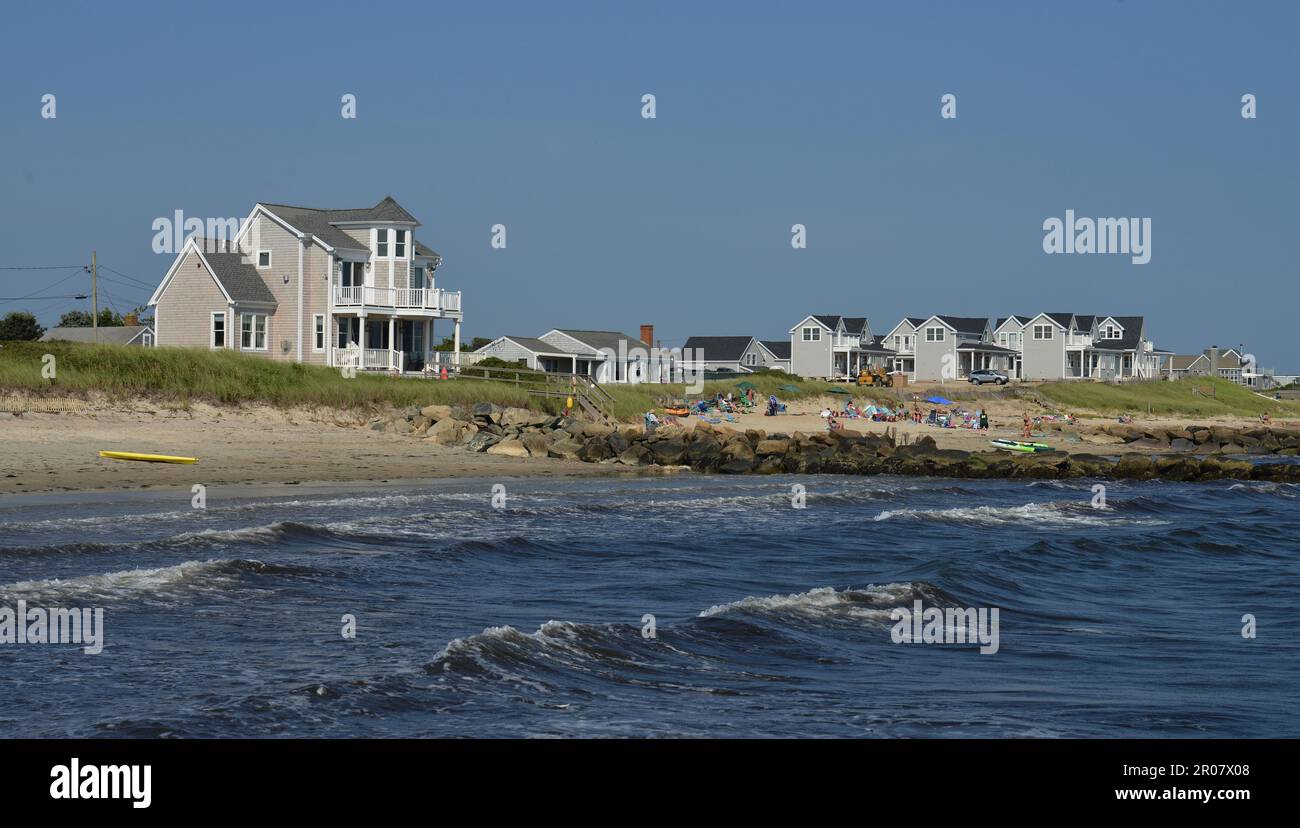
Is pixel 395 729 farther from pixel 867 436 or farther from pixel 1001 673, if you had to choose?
pixel 867 436

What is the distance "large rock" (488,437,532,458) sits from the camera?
3728 centimetres

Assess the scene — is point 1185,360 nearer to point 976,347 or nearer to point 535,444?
point 976,347

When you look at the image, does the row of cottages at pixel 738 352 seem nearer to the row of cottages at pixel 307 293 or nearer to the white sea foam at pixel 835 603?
the row of cottages at pixel 307 293

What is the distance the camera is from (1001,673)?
11.9 m

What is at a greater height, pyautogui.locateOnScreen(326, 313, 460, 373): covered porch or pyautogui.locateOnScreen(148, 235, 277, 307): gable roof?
pyautogui.locateOnScreen(148, 235, 277, 307): gable roof

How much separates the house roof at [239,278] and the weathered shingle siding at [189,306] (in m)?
0.47

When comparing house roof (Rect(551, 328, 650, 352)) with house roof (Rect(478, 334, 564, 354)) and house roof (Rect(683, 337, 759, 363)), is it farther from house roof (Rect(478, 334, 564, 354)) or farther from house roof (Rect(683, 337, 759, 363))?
house roof (Rect(683, 337, 759, 363))

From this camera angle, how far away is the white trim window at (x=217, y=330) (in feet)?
161

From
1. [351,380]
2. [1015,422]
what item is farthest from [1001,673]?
[1015,422]

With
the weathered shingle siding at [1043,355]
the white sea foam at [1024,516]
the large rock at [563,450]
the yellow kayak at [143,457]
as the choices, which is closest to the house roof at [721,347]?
the weathered shingle siding at [1043,355]

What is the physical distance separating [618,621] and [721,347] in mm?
100091

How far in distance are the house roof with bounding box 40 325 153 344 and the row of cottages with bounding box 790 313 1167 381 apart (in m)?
53.7

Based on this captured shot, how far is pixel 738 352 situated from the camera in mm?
111375

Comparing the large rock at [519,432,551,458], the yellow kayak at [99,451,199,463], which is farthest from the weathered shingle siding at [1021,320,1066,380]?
the yellow kayak at [99,451,199,463]
